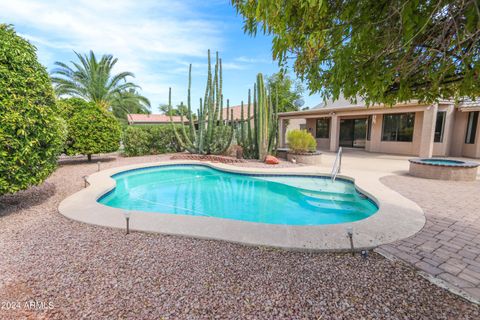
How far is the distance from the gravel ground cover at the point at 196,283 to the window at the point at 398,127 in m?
15.0

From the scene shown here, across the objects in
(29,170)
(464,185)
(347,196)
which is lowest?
(347,196)

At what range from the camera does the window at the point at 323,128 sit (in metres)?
20.1

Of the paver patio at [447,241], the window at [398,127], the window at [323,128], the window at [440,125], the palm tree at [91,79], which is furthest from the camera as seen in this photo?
the window at [323,128]

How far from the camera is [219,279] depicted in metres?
2.90

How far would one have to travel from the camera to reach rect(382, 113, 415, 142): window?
47.8 feet

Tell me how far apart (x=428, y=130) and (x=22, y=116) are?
17.4m

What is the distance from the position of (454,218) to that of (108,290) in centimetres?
672

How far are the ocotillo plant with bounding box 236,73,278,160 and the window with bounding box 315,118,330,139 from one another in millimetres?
8243

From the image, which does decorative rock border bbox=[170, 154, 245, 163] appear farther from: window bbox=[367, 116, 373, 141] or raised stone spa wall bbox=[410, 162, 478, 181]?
window bbox=[367, 116, 373, 141]

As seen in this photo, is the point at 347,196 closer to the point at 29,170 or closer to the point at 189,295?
the point at 189,295

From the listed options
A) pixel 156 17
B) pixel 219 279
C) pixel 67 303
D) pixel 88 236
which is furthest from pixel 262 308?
pixel 156 17

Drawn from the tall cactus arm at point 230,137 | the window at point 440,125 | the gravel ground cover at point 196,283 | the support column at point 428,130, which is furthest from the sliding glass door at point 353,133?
the gravel ground cover at point 196,283

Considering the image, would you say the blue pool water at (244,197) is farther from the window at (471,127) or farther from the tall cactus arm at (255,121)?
the window at (471,127)

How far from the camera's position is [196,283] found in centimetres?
282
